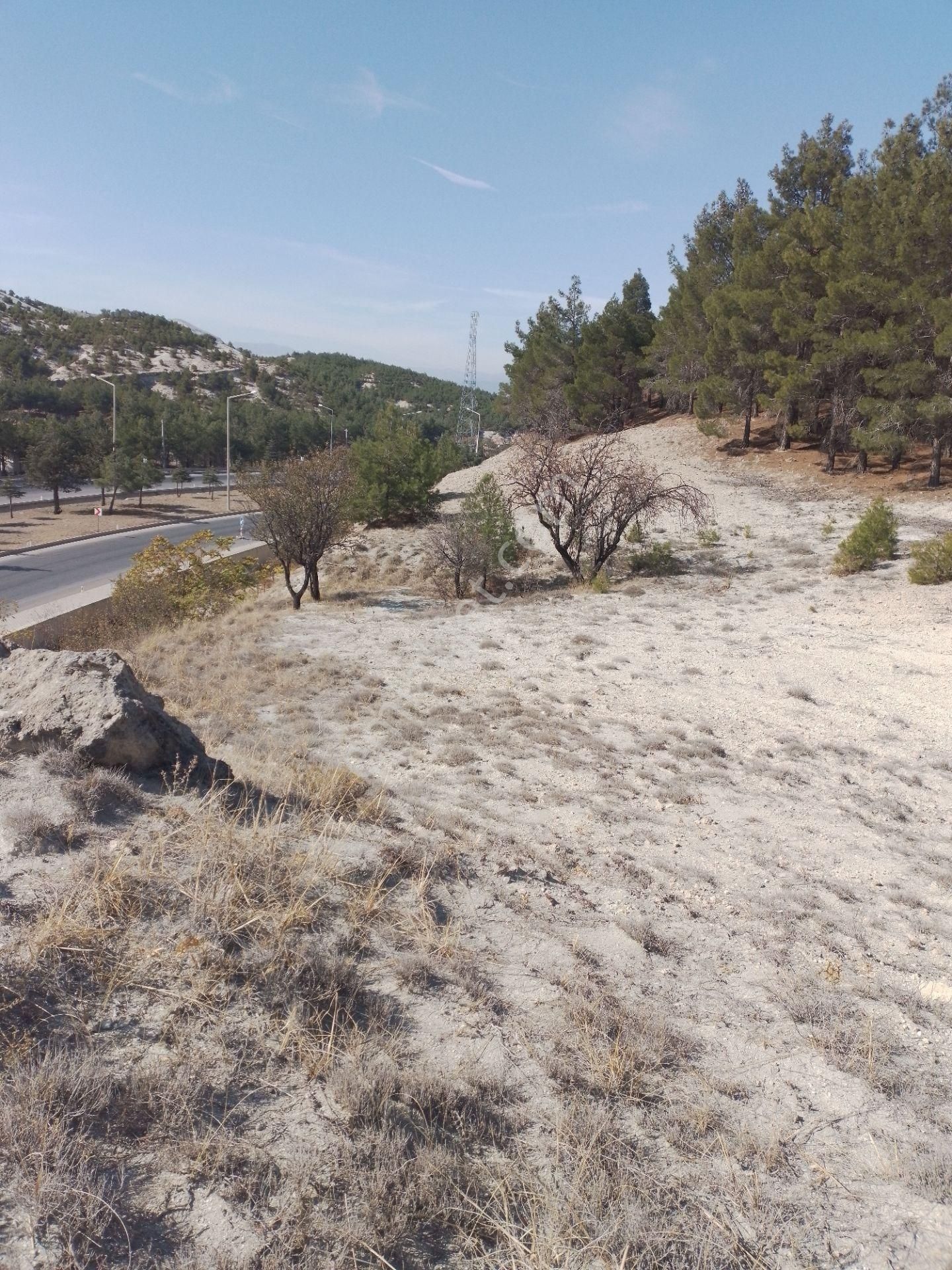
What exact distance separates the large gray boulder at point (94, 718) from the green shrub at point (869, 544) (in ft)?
57.1

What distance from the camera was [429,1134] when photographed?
284 centimetres

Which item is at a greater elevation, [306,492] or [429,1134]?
[306,492]

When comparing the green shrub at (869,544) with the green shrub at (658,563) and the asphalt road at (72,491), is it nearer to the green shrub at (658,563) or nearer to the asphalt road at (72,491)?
the green shrub at (658,563)

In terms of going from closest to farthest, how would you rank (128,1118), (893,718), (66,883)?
(128,1118)
(66,883)
(893,718)

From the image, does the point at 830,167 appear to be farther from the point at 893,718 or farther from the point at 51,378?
the point at 51,378

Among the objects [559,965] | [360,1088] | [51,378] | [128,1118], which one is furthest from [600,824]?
[51,378]

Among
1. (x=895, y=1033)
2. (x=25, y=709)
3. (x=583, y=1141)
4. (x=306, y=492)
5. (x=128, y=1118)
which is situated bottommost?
(x=895, y=1033)

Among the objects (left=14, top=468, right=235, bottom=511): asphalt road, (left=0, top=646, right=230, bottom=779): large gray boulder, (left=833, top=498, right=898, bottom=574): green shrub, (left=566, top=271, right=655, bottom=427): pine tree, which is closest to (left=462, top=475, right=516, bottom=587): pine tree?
(left=833, top=498, right=898, bottom=574): green shrub

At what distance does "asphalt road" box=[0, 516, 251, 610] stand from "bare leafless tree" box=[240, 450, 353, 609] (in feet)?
8.37

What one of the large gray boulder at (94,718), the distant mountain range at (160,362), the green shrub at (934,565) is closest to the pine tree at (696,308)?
the green shrub at (934,565)

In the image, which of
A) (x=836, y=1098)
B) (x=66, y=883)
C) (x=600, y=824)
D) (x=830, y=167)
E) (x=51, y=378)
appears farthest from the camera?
(x=51, y=378)

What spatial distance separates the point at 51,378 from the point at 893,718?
99.2 m

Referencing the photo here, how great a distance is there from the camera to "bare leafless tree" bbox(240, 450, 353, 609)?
21406mm

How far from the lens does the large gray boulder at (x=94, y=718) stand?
5398 millimetres
